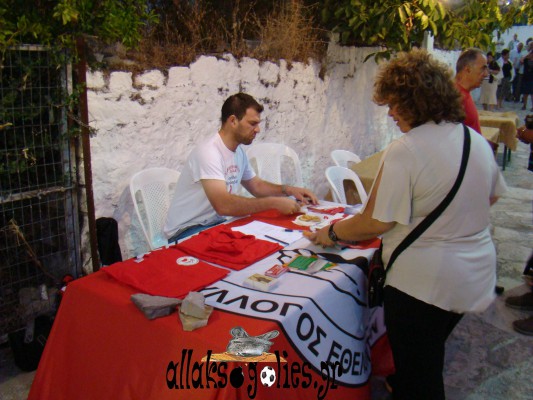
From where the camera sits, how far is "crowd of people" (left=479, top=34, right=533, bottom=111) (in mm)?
11008

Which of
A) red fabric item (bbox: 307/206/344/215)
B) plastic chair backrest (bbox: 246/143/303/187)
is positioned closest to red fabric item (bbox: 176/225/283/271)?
red fabric item (bbox: 307/206/344/215)

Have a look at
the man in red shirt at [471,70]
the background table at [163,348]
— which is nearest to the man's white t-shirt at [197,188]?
the background table at [163,348]

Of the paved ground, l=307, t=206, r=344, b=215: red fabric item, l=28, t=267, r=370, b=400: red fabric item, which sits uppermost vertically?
l=307, t=206, r=344, b=215: red fabric item

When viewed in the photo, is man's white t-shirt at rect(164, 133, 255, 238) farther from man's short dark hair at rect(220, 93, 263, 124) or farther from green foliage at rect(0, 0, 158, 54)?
green foliage at rect(0, 0, 158, 54)

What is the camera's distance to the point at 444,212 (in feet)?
6.05

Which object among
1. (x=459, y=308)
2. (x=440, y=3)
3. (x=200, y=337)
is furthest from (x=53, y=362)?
(x=440, y=3)

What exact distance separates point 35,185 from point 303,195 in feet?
5.52

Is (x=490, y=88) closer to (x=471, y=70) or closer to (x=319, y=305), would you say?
(x=471, y=70)

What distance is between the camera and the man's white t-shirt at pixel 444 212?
1.83 meters

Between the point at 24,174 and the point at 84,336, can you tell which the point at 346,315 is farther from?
the point at 24,174

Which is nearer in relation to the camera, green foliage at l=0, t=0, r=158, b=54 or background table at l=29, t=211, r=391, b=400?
Result: background table at l=29, t=211, r=391, b=400

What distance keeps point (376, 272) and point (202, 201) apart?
4.40ft

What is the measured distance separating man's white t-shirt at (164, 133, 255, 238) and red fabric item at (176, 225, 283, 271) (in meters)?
0.60

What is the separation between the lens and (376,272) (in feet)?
6.97
